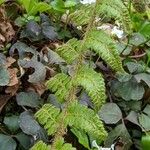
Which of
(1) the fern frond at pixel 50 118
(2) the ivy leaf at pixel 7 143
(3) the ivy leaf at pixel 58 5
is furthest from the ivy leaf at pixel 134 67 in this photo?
(1) the fern frond at pixel 50 118

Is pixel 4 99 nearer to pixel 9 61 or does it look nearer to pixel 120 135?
pixel 9 61

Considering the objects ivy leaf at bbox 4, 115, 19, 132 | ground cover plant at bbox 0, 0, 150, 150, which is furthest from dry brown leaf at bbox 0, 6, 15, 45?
ivy leaf at bbox 4, 115, 19, 132

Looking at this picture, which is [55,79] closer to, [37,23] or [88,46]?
[88,46]

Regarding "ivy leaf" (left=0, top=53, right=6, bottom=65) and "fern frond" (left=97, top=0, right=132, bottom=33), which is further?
"ivy leaf" (left=0, top=53, right=6, bottom=65)

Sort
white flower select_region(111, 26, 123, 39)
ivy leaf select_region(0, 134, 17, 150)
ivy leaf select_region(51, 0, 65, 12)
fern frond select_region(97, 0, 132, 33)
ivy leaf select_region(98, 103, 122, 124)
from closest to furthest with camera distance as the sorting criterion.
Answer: fern frond select_region(97, 0, 132, 33) → ivy leaf select_region(0, 134, 17, 150) → ivy leaf select_region(98, 103, 122, 124) → ivy leaf select_region(51, 0, 65, 12) → white flower select_region(111, 26, 123, 39)

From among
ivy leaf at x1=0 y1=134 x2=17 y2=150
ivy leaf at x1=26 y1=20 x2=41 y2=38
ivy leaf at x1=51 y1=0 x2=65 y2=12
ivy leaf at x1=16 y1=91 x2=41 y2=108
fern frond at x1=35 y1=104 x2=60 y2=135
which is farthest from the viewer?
ivy leaf at x1=51 y1=0 x2=65 y2=12

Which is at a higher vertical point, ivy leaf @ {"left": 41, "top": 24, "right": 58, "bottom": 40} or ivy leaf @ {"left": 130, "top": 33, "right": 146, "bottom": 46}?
ivy leaf @ {"left": 41, "top": 24, "right": 58, "bottom": 40}

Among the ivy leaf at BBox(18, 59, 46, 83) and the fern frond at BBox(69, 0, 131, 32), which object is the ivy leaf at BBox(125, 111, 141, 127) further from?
the fern frond at BBox(69, 0, 131, 32)
